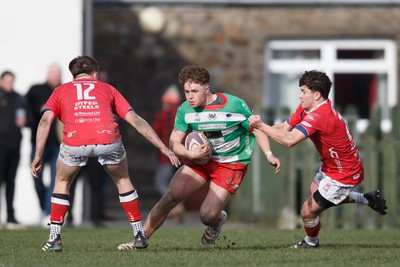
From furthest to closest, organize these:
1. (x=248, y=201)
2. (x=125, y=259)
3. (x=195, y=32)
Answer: (x=195, y=32), (x=248, y=201), (x=125, y=259)

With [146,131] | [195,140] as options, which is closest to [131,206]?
[146,131]

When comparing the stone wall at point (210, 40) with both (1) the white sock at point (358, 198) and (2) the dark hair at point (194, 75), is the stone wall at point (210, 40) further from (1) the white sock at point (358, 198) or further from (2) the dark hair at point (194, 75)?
(2) the dark hair at point (194, 75)

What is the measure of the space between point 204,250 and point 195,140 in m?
1.18

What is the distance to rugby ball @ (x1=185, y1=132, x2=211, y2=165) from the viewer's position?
37.8 ft

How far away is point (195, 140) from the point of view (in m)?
11.6

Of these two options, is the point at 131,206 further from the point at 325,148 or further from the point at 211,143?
the point at 325,148

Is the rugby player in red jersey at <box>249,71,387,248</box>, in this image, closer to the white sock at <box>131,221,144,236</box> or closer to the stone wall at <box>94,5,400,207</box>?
the white sock at <box>131,221,144,236</box>

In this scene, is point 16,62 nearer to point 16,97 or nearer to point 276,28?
point 16,97

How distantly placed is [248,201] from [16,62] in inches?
163

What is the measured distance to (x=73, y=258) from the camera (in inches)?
436

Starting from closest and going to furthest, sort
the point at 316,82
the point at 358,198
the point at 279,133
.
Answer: the point at 279,133, the point at 316,82, the point at 358,198

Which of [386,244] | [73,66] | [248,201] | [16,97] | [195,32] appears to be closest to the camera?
[73,66]

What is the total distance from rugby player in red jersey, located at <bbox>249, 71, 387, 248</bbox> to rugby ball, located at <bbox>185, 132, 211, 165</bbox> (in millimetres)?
681

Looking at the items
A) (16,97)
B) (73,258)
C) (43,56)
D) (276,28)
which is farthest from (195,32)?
(73,258)
